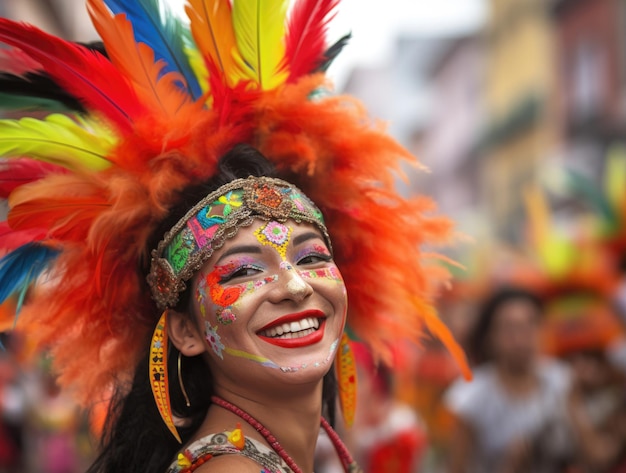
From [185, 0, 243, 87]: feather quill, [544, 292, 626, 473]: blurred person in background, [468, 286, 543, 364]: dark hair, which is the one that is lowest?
[544, 292, 626, 473]: blurred person in background

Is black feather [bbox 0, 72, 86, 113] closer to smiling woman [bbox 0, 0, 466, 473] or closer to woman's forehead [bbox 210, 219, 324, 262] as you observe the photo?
smiling woman [bbox 0, 0, 466, 473]

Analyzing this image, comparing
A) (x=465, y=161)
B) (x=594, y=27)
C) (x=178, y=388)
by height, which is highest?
(x=178, y=388)

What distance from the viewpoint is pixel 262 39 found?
9.37 feet

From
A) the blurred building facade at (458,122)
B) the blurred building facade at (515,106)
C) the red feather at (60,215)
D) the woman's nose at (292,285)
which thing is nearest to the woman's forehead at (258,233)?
the woman's nose at (292,285)

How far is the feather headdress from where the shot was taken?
8.87 feet

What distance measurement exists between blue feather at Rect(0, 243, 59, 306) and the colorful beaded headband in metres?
0.35

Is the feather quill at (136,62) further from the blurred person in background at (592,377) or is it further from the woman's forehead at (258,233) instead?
the blurred person in background at (592,377)

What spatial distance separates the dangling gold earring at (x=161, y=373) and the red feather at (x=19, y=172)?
1.89 ft

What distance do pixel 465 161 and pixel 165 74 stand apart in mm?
28365

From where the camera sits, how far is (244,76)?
9.49 feet

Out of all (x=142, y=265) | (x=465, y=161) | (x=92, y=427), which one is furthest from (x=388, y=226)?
(x=465, y=161)

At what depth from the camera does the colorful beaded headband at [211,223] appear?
268 cm

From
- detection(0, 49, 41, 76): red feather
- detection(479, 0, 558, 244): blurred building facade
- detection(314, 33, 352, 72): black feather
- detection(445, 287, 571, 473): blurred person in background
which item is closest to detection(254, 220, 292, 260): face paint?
detection(314, 33, 352, 72): black feather

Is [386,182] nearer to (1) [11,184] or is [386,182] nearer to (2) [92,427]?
(1) [11,184]
